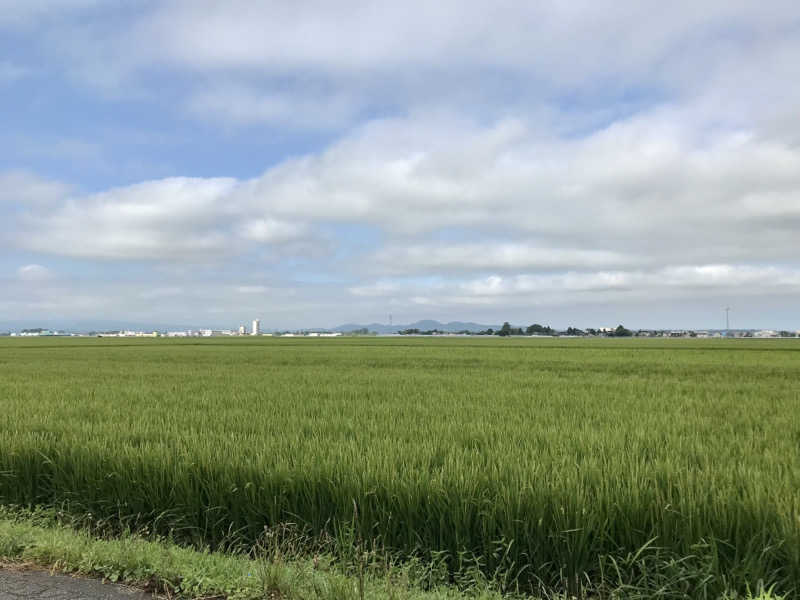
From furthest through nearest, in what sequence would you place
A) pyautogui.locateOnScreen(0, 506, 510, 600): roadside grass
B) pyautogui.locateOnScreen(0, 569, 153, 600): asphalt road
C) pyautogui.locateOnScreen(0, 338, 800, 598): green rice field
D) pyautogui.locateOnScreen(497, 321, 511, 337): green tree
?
pyautogui.locateOnScreen(497, 321, 511, 337): green tree
pyautogui.locateOnScreen(0, 338, 800, 598): green rice field
pyautogui.locateOnScreen(0, 569, 153, 600): asphalt road
pyautogui.locateOnScreen(0, 506, 510, 600): roadside grass

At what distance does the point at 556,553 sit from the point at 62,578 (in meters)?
3.28

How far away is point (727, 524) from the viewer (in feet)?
11.1

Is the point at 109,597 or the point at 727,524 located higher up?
the point at 727,524

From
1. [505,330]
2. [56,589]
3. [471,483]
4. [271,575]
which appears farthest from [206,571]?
[505,330]

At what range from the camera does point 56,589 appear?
322 centimetres

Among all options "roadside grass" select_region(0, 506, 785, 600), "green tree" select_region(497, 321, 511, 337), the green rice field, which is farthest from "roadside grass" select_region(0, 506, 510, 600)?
"green tree" select_region(497, 321, 511, 337)

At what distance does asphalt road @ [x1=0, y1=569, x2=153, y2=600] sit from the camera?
312 cm

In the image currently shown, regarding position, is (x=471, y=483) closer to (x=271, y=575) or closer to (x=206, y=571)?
(x=271, y=575)

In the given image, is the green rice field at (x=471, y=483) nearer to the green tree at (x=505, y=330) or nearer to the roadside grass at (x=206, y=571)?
the roadside grass at (x=206, y=571)

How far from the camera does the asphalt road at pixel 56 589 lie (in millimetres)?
3115

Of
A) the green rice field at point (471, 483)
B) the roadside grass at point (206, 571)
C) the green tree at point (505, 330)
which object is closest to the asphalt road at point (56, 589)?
the roadside grass at point (206, 571)

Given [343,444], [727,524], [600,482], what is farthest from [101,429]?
[727,524]

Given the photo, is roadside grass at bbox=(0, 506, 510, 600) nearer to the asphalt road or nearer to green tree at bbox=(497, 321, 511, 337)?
the asphalt road

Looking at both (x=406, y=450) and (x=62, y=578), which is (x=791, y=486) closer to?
(x=406, y=450)
